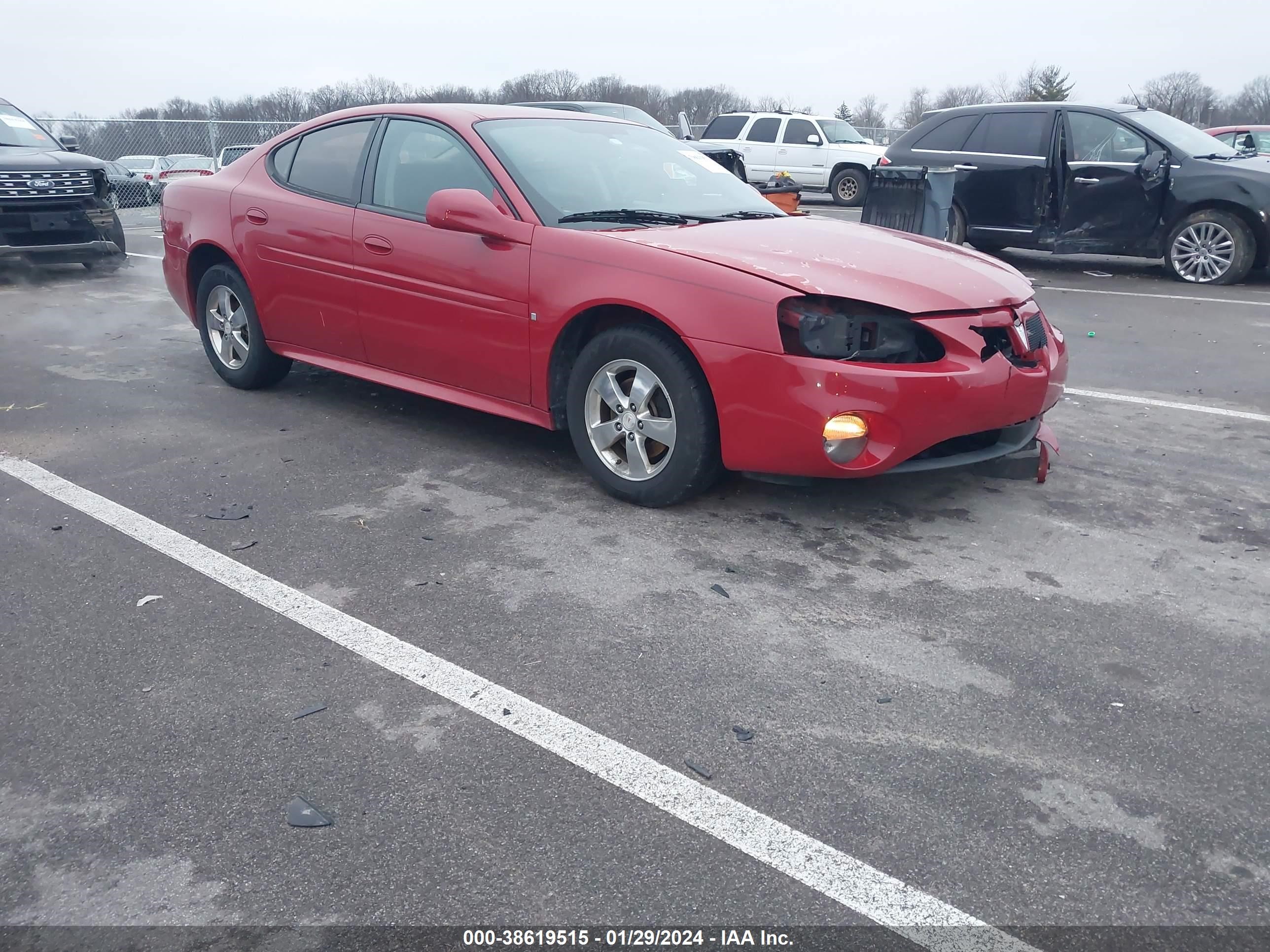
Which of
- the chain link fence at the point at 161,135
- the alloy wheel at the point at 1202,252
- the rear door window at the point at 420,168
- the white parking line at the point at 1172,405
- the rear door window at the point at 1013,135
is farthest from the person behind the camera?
the chain link fence at the point at 161,135

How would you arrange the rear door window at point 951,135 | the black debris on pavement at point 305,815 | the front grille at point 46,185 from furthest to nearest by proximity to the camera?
the rear door window at point 951,135, the front grille at point 46,185, the black debris on pavement at point 305,815

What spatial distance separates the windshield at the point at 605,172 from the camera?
4773 mm

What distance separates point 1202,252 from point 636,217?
839 centimetres

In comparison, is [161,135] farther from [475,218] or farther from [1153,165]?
[475,218]

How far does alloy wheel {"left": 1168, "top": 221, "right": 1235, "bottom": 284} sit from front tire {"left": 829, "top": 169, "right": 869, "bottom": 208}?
1113cm

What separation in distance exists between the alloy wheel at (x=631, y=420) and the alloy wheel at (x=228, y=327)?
8.68 ft

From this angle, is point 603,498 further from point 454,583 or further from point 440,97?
point 440,97

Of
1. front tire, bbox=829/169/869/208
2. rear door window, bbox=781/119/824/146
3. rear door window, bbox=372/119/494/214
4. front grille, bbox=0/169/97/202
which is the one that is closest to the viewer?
rear door window, bbox=372/119/494/214

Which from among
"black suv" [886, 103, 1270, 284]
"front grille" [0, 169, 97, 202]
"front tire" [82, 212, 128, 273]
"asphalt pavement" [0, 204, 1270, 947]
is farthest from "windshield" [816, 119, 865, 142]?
"asphalt pavement" [0, 204, 1270, 947]

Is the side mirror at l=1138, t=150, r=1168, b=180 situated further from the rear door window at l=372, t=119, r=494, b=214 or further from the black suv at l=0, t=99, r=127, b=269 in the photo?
the black suv at l=0, t=99, r=127, b=269

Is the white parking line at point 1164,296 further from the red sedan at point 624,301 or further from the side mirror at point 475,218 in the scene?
the side mirror at point 475,218

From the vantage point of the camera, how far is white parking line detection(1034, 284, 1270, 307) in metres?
9.80

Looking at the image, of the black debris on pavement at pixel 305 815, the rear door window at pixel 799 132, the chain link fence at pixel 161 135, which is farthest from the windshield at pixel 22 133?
the rear door window at pixel 799 132

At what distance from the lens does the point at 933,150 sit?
12.4 metres
